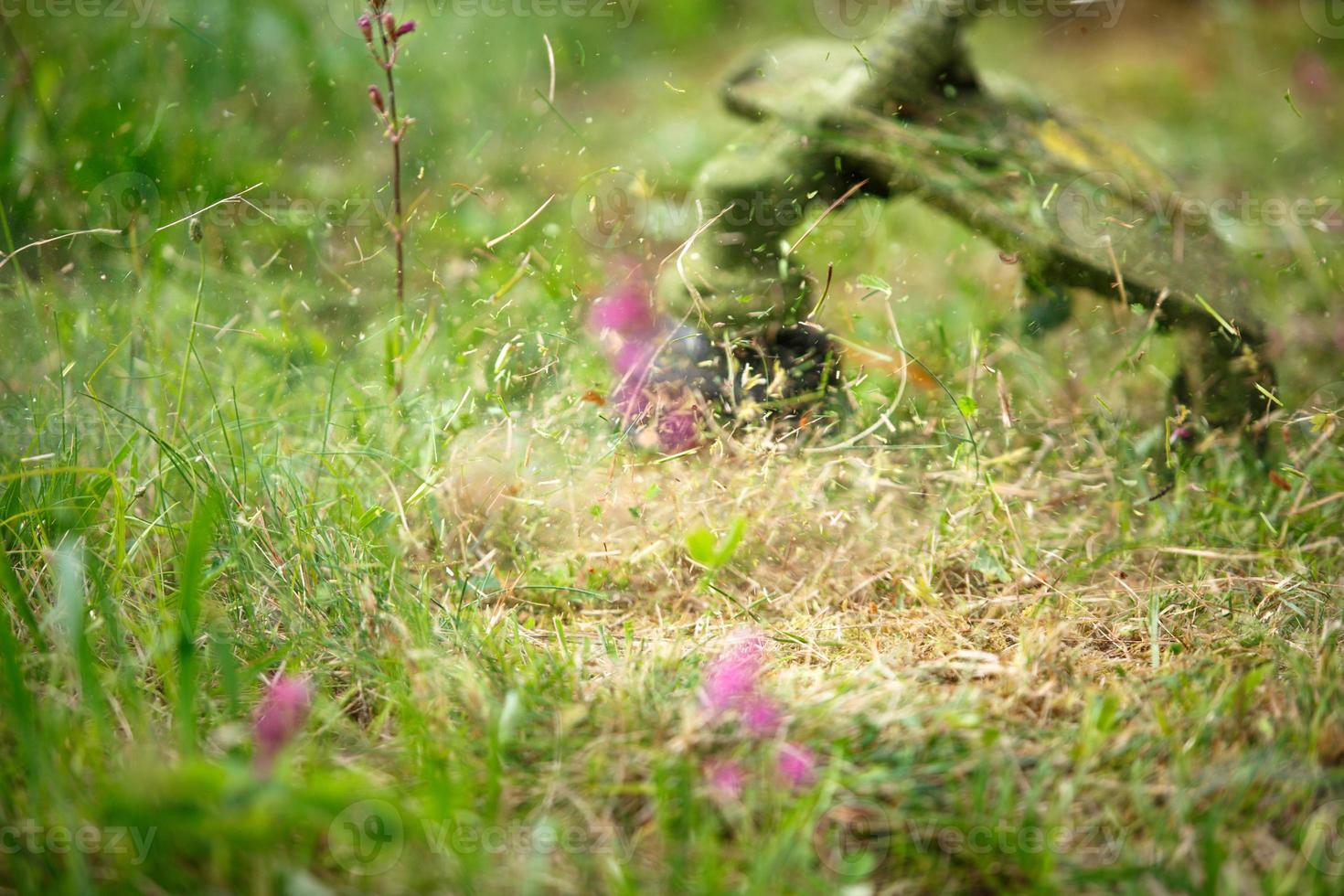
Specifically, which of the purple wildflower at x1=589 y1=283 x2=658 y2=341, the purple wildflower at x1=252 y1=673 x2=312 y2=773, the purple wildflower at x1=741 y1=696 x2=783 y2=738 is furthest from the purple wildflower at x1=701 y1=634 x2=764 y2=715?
the purple wildflower at x1=589 y1=283 x2=658 y2=341

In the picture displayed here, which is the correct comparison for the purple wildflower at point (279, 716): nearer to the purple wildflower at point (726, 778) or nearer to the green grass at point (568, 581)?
the green grass at point (568, 581)

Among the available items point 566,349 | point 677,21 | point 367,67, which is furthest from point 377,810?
point 677,21

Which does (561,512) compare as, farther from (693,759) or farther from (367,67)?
(367,67)

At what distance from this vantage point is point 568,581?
5.34 ft

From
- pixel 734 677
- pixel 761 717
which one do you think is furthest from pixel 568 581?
pixel 761 717

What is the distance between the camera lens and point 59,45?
2.71 m

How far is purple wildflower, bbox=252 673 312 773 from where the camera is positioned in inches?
39.5

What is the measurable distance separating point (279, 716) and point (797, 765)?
62 cm

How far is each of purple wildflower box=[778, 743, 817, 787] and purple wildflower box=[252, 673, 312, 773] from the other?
531 mm

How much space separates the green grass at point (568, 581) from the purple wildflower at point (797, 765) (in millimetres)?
18

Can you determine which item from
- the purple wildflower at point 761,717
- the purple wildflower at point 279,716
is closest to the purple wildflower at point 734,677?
the purple wildflower at point 761,717

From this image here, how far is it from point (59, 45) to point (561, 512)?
2.24 metres

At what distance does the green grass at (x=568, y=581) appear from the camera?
3.23 ft

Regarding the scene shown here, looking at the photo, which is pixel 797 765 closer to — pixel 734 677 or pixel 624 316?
pixel 734 677
